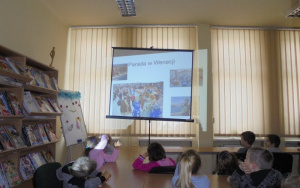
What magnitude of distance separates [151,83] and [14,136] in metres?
2.38

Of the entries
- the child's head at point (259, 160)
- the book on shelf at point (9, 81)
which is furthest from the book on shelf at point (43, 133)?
the child's head at point (259, 160)

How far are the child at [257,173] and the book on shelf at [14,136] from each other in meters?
2.26

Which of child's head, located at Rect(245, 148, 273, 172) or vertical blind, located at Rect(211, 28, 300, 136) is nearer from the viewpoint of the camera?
child's head, located at Rect(245, 148, 273, 172)

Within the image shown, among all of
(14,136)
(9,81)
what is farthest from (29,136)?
(9,81)

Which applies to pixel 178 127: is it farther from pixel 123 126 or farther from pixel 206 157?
pixel 123 126

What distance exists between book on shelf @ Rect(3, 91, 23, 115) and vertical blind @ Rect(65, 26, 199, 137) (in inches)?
83.8

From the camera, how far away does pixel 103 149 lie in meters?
2.96

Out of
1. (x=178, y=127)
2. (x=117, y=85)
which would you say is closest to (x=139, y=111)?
(x=117, y=85)

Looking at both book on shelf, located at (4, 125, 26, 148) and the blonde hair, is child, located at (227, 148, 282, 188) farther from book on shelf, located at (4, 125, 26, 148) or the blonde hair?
book on shelf, located at (4, 125, 26, 148)

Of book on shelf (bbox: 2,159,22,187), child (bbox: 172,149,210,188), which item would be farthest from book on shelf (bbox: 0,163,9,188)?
child (bbox: 172,149,210,188)

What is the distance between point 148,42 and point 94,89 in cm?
148

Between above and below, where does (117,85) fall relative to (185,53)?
below

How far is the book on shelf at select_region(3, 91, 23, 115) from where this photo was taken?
8.94ft

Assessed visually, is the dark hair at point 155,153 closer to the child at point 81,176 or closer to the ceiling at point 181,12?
the child at point 81,176
